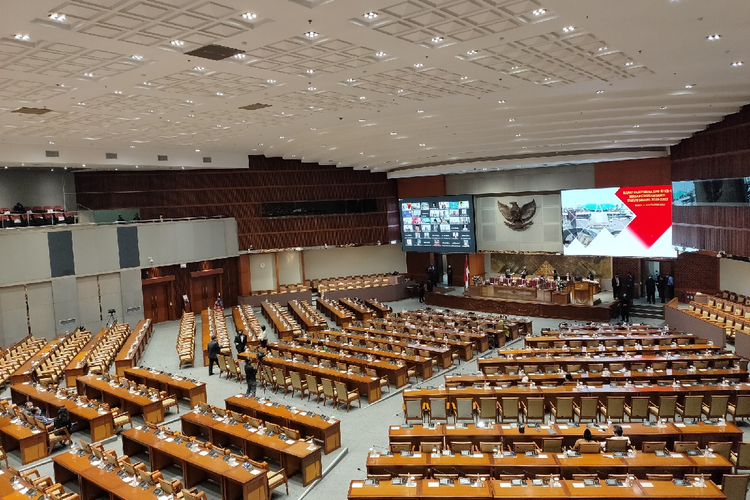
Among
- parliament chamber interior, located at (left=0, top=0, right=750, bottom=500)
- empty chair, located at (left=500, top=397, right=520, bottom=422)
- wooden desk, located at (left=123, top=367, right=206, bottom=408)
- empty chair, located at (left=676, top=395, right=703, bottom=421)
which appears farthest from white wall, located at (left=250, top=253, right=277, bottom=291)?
empty chair, located at (left=676, top=395, right=703, bottom=421)

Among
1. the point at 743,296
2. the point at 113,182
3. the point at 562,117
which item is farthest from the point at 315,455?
the point at 113,182

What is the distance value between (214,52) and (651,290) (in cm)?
1929

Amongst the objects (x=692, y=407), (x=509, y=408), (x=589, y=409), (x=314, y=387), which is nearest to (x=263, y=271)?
(x=314, y=387)

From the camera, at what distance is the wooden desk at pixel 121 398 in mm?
11008

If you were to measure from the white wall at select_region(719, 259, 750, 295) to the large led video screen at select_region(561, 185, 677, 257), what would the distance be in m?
1.98

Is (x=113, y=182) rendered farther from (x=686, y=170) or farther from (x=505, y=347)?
(x=686, y=170)

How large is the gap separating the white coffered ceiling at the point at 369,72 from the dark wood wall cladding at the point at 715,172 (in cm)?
86

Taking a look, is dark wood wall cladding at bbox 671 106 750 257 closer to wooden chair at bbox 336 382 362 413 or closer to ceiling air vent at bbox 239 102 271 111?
wooden chair at bbox 336 382 362 413

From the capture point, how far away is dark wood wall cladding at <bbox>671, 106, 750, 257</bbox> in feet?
50.9

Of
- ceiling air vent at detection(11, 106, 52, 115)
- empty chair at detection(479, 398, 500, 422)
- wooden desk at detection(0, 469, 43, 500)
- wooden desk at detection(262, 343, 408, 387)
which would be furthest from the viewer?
wooden desk at detection(262, 343, 408, 387)

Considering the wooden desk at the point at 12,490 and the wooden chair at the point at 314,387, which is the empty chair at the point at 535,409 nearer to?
the wooden chair at the point at 314,387

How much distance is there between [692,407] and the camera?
9.80 metres

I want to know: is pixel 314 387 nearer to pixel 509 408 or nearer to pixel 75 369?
pixel 509 408

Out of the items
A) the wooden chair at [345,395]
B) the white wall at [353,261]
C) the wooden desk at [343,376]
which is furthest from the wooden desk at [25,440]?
the white wall at [353,261]
